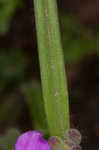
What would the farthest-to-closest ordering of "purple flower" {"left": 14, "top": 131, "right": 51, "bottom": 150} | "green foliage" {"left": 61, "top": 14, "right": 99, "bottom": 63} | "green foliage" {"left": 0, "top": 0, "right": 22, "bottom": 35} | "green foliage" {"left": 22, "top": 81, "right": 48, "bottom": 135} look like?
"green foliage" {"left": 61, "top": 14, "right": 99, "bottom": 63}, "green foliage" {"left": 0, "top": 0, "right": 22, "bottom": 35}, "green foliage" {"left": 22, "top": 81, "right": 48, "bottom": 135}, "purple flower" {"left": 14, "top": 131, "right": 51, "bottom": 150}

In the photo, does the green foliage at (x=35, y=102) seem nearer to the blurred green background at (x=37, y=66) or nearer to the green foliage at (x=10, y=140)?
the blurred green background at (x=37, y=66)

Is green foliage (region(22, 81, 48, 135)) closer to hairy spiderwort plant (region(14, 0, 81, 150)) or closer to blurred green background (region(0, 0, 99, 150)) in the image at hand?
blurred green background (region(0, 0, 99, 150))

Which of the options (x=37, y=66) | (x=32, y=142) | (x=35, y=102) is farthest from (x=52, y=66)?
(x=37, y=66)

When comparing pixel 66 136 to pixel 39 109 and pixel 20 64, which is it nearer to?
pixel 39 109

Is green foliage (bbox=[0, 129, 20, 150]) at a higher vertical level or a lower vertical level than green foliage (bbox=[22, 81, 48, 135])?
higher

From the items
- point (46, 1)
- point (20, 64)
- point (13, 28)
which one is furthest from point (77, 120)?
point (46, 1)

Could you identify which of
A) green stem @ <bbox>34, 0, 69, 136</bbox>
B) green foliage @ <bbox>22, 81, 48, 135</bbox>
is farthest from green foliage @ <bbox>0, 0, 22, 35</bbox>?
green stem @ <bbox>34, 0, 69, 136</bbox>
